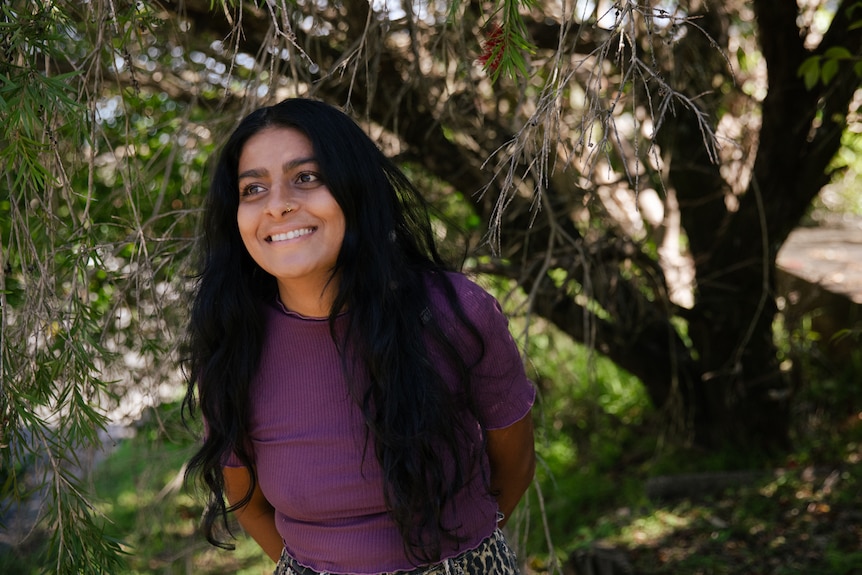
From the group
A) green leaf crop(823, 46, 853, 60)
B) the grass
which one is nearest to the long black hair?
the grass

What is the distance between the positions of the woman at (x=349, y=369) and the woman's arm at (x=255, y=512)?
60 mm

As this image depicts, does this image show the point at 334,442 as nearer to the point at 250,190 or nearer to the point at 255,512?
the point at 255,512

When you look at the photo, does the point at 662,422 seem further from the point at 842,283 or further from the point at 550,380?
the point at 842,283

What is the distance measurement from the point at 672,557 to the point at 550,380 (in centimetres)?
158

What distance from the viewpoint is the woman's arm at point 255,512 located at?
2084 mm

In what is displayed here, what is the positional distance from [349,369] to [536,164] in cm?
91

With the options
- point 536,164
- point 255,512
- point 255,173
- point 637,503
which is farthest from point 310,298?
point 637,503

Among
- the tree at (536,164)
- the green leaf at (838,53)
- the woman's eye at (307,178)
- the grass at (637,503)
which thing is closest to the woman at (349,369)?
the woman's eye at (307,178)

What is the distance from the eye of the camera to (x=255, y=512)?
2182mm

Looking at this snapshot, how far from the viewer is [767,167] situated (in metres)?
3.76

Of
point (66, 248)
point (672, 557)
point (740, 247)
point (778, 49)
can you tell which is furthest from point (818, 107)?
point (66, 248)

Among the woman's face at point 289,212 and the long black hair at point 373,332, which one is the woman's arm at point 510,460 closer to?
the long black hair at point 373,332

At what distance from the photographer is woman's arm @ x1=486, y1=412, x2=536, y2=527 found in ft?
6.64

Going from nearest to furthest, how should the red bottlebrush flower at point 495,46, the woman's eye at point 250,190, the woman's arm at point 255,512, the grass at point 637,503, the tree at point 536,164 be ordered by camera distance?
the red bottlebrush flower at point 495,46, the woman's eye at point 250,190, the woman's arm at point 255,512, the tree at point 536,164, the grass at point 637,503
